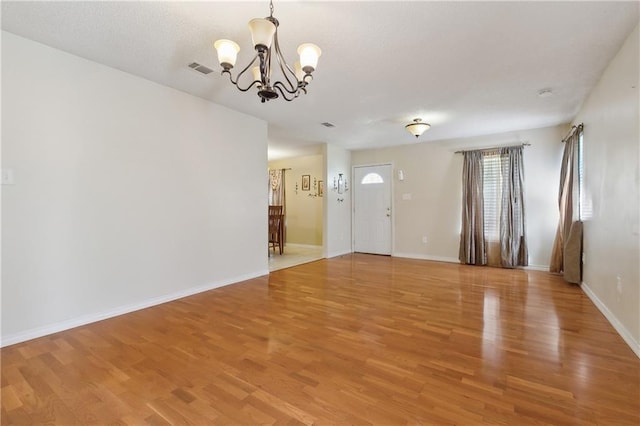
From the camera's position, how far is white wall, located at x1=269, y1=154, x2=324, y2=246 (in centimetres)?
745

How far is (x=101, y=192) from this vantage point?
9.29 ft

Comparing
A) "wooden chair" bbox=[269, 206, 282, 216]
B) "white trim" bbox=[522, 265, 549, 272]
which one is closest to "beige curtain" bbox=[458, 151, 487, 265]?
"white trim" bbox=[522, 265, 549, 272]

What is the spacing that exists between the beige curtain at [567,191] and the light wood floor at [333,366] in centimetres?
121

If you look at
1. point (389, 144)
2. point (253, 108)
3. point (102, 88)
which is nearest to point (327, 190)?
point (389, 144)

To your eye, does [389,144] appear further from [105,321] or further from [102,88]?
[105,321]

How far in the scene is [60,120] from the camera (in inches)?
102

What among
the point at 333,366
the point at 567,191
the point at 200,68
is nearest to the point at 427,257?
the point at 567,191

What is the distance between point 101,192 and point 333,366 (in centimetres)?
263

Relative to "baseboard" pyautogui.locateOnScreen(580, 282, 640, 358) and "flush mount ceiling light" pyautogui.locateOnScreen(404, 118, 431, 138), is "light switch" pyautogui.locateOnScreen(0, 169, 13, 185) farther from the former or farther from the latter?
"baseboard" pyautogui.locateOnScreen(580, 282, 640, 358)

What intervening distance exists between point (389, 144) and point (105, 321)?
5.52m

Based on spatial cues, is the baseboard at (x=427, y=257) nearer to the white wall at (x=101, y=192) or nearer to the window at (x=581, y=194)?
the window at (x=581, y=194)

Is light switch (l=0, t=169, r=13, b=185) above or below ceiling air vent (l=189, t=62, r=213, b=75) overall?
below

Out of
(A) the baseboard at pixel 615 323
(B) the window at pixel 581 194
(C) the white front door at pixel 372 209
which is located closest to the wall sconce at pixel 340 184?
(C) the white front door at pixel 372 209

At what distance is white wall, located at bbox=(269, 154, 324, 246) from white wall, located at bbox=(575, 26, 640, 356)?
510cm
